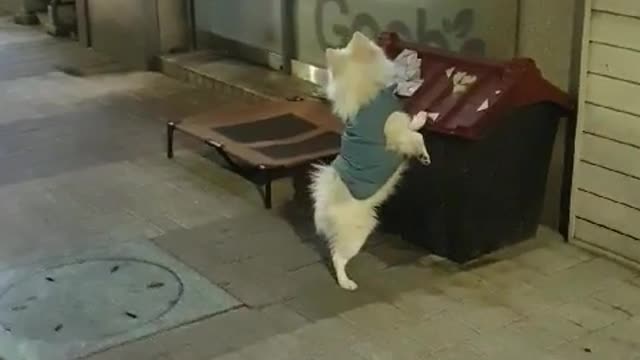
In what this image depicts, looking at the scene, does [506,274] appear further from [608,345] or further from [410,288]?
[608,345]

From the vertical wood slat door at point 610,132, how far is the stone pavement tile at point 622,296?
16cm

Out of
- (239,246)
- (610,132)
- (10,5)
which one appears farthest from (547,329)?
(10,5)

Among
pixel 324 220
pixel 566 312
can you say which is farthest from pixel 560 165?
pixel 324 220

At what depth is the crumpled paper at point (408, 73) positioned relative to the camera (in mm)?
3666

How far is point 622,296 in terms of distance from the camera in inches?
133

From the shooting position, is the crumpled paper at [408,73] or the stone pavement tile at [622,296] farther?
the crumpled paper at [408,73]

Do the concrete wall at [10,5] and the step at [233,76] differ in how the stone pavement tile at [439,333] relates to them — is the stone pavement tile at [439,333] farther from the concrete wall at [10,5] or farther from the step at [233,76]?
the concrete wall at [10,5]

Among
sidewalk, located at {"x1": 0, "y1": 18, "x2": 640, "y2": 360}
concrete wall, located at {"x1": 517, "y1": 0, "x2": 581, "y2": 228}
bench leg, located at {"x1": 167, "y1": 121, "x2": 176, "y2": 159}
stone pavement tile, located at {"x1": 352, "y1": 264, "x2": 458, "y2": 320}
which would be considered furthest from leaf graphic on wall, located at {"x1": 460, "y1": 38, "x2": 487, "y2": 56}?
bench leg, located at {"x1": 167, "y1": 121, "x2": 176, "y2": 159}

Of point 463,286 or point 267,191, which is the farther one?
point 267,191

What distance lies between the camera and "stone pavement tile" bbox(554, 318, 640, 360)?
3.00m

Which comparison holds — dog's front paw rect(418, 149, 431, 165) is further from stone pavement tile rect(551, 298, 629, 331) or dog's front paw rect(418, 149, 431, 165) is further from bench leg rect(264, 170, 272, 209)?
bench leg rect(264, 170, 272, 209)

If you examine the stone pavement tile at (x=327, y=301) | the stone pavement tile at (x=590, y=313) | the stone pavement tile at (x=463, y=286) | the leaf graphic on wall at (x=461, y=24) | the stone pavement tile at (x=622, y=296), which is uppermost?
the leaf graphic on wall at (x=461, y=24)

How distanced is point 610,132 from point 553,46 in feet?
1.32

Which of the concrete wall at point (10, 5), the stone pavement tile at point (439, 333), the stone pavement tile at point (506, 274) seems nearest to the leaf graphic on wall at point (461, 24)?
the stone pavement tile at point (506, 274)
